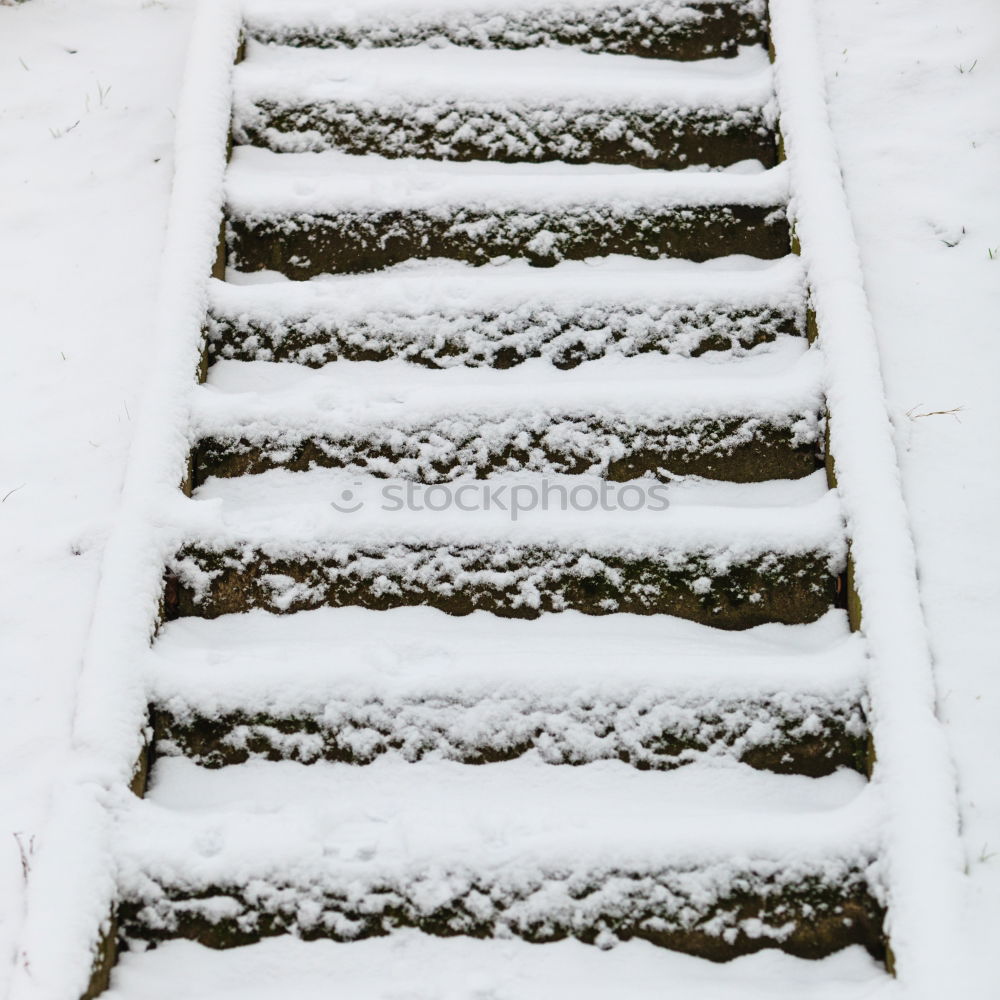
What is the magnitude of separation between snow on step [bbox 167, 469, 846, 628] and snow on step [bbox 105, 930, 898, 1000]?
1.88ft

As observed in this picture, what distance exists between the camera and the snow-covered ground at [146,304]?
1.67 metres

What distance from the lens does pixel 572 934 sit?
1.43 m

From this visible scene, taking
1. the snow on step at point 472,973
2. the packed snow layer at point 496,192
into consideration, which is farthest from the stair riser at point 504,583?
the packed snow layer at point 496,192

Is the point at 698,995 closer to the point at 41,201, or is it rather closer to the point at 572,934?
the point at 572,934

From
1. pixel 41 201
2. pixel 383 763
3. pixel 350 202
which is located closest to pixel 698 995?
pixel 383 763

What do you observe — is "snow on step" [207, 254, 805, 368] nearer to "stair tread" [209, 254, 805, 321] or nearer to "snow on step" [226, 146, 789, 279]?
"stair tread" [209, 254, 805, 321]

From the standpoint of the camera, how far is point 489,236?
2.15 meters

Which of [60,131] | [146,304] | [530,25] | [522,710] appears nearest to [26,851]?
[522,710]

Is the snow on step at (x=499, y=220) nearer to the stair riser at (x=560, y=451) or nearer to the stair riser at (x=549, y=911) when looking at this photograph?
the stair riser at (x=560, y=451)

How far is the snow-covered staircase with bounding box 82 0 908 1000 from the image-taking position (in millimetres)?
1438

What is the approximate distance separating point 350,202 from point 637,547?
108 centimetres

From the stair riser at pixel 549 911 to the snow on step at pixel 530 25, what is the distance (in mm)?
2105

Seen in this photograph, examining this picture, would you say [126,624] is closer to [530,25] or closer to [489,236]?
[489,236]

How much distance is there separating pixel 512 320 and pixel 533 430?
0.29 metres
